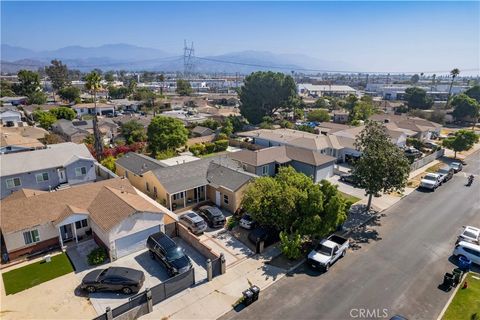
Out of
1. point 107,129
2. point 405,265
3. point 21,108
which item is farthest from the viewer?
point 21,108

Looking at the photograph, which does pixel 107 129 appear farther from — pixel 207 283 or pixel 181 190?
pixel 207 283

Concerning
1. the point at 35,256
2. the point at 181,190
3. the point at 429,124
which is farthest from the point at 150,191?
the point at 429,124

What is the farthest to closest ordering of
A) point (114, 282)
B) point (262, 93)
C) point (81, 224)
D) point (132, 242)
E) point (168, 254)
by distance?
1. point (262, 93)
2. point (81, 224)
3. point (132, 242)
4. point (168, 254)
5. point (114, 282)

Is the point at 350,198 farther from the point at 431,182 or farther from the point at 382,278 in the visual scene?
the point at 382,278

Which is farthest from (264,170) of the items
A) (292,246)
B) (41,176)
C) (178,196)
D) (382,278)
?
(41,176)

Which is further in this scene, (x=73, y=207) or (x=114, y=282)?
(x=73, y=207)

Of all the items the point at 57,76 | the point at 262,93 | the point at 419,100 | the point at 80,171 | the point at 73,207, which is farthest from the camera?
the point at 57,76
